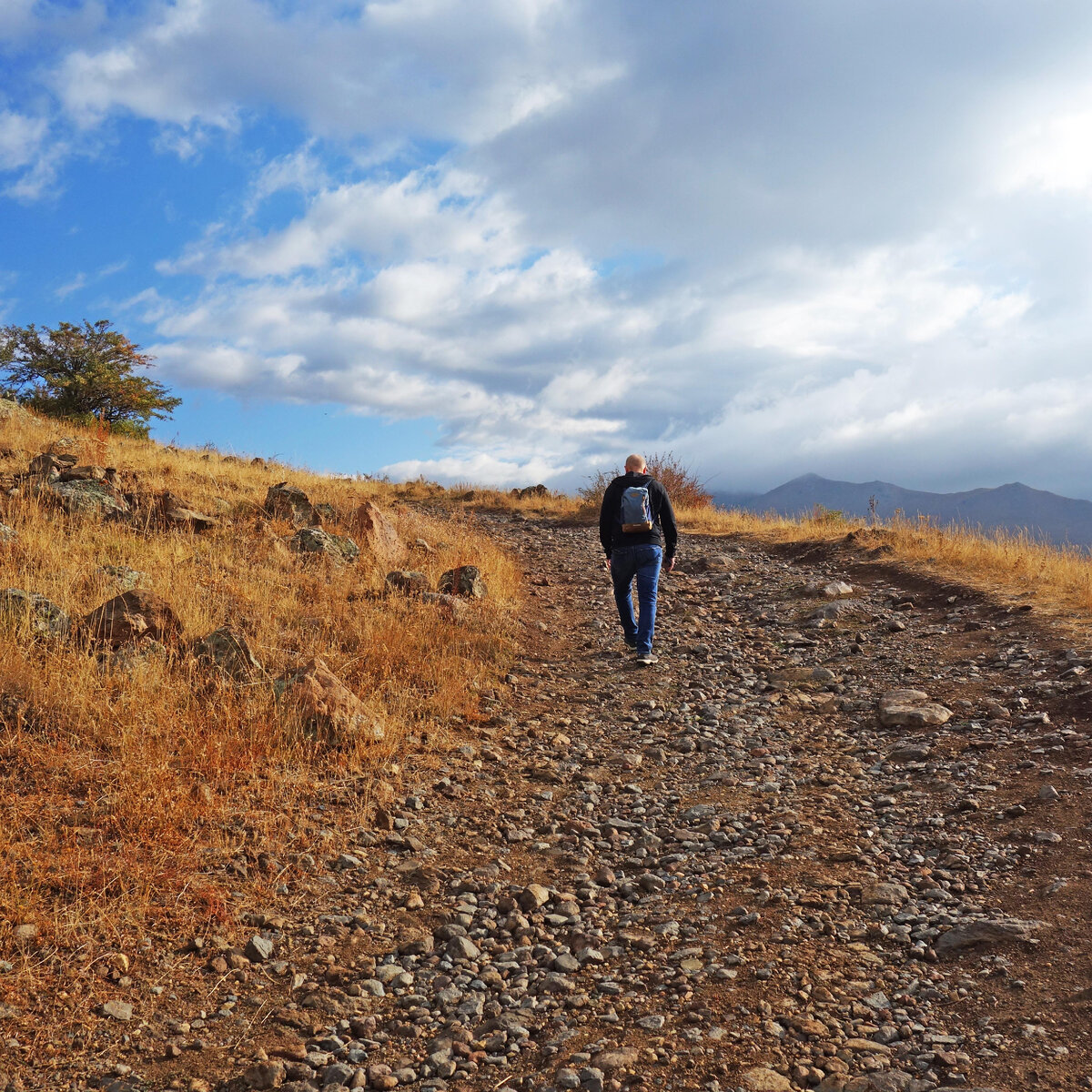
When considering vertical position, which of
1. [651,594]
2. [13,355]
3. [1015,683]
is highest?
[13,355]

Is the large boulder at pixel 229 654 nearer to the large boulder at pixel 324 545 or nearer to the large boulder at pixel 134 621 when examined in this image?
the large boulder at pixel 134 621

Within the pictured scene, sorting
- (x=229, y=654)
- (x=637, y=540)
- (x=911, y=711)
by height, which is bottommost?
(x=911, y=711)

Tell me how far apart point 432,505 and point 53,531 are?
1229 cm

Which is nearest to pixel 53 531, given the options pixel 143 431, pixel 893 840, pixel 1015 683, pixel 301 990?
pixel 301 990

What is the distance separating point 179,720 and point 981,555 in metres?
→ 12.3

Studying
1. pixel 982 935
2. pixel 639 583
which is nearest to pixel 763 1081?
pixel 982 935

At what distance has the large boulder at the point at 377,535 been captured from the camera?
12227 mm

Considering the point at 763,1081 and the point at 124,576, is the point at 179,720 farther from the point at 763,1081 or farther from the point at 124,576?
the point at 763,1081

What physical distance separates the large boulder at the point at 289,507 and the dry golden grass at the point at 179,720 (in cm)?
169

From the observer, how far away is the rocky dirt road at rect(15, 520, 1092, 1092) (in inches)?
134

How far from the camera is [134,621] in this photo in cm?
718

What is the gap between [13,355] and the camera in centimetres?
2386

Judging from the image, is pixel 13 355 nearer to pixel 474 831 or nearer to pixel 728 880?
pixel 474 831

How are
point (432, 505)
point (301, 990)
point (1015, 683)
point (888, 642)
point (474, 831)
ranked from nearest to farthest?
point (301, 990) < point (474, 831) < point (1015, 683) < point (888, 642) < point (432, 505)
